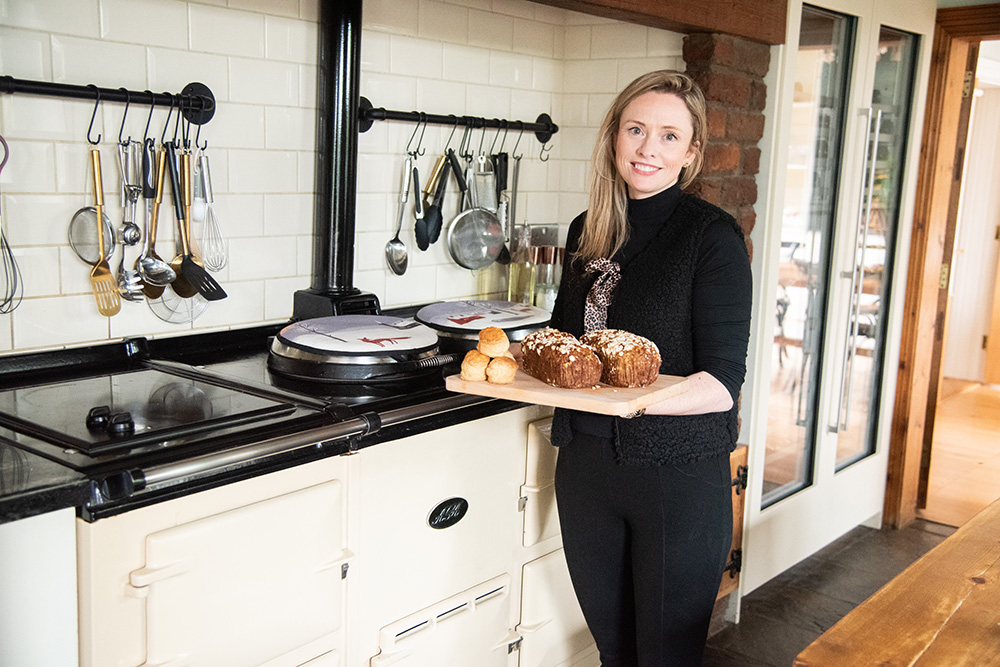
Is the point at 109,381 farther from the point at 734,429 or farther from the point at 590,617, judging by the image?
the point at 734,429

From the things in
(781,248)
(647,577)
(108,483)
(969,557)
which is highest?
(781,248)

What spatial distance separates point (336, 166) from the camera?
93.7 inches

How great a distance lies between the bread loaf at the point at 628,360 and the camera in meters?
1.72

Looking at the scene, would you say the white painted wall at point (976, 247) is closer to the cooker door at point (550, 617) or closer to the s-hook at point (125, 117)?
the cooker door at point (550, 617)

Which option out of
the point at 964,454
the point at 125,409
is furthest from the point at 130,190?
the point at 964,454

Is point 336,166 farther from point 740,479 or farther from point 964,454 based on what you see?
point 964,454

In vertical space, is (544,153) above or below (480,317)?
above

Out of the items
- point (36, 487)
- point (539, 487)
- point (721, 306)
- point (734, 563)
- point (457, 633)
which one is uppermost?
point (721, 306)

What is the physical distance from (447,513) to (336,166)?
0.89 metres

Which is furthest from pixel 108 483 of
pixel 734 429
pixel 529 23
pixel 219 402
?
pixel 529 23

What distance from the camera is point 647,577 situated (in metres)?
1.89

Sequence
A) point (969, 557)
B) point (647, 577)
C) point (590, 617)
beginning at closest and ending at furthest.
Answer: point (969, 557) → point (647, 577) → point (590, 617)

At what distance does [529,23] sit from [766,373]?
1261 millimetres

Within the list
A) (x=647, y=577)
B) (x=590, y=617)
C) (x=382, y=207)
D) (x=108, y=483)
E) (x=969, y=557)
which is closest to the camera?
(x=108, y=483)
